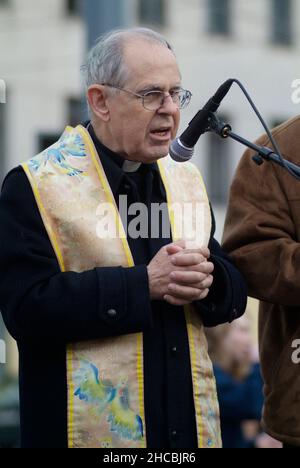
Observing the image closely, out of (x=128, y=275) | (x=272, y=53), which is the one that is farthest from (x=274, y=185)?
(x=272, y=53)

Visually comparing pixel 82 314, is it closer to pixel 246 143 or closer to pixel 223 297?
pixel 223 297

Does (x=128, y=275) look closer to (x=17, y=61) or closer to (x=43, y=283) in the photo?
(x=43, y=283)

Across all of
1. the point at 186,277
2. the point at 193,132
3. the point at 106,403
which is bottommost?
the point at 106,403

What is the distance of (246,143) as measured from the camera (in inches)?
155

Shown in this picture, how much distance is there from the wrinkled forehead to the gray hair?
0.07 ft

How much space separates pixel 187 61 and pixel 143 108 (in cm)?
1973

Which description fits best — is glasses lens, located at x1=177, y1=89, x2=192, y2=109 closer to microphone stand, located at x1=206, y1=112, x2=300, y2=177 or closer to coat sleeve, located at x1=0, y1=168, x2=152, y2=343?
microphone stand, located at x1=206, y1=112, x2=300, y2=177

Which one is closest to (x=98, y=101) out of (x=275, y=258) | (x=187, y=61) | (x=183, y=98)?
(x=183, y=98)

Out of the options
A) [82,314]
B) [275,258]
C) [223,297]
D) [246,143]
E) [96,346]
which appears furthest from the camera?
[275,258]

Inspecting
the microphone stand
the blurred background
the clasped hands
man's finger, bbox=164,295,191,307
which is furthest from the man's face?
the blurred background

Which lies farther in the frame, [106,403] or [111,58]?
[111,58]

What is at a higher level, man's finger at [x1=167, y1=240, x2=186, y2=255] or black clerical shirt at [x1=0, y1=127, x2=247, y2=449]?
man's finger at [x1=167, y1=240, x2=186, y2=255]

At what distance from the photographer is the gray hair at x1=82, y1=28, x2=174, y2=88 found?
4.22 m

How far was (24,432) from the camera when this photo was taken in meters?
4.20
